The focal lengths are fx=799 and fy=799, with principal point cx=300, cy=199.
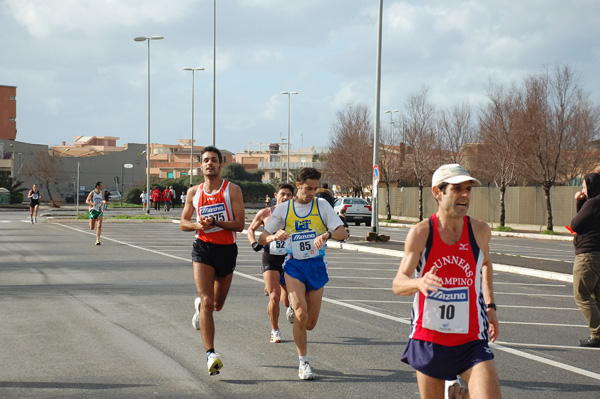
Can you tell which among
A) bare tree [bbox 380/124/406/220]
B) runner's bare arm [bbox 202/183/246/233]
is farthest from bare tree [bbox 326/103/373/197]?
runner's bare arm [bbox 202/183/246/233]

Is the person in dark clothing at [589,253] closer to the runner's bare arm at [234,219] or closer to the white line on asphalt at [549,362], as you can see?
the white line on asphalt at [549,362]

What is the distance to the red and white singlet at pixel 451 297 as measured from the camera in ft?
14.0

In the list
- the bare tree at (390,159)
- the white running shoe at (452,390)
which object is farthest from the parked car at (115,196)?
the white running shoe at (452,390)

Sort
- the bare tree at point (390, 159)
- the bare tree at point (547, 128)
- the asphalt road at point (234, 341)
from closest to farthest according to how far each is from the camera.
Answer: the asphalt road at point (234, 341) → the bare tree at point (547, 128) → the bare tree at point (390, 159)

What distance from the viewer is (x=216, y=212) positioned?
729 centimetres

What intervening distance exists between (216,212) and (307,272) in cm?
101

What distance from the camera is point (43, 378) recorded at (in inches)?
261

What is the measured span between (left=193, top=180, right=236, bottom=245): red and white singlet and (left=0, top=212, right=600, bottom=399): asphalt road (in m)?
1.15

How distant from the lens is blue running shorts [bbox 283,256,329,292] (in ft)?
23.2

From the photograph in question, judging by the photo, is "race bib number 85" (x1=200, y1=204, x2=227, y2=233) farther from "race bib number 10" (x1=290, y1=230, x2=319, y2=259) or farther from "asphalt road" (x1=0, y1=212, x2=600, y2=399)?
"asphalt road" (x1=0, y1=212, x2=600, y2=399)

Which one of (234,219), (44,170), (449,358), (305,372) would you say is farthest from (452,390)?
(44,170)

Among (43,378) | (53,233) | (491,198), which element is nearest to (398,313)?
(43,378)

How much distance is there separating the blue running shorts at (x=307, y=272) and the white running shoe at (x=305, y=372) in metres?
0.72

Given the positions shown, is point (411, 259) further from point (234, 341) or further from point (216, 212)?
point (234, 341)
